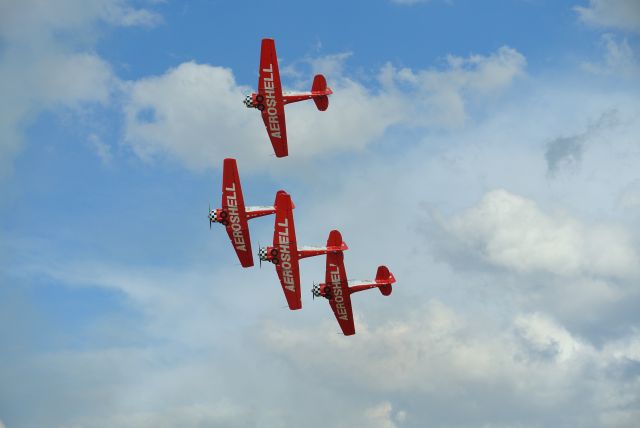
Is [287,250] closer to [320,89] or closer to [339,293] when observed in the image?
[339,293]

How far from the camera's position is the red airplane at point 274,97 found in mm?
166250

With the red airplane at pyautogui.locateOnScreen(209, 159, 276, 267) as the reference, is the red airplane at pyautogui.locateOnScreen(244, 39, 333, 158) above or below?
above

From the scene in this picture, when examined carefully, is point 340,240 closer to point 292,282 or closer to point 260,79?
point 292,282

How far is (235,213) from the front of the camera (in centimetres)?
17150

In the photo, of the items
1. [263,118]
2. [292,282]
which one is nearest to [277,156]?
[263,118]

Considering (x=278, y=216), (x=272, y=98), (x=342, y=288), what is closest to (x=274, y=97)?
(x=272, y=98)

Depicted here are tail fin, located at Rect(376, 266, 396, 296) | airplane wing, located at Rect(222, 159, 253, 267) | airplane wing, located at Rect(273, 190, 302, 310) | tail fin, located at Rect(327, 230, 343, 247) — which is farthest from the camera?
tail fin, located at Rect(376, 266, 396, 296)

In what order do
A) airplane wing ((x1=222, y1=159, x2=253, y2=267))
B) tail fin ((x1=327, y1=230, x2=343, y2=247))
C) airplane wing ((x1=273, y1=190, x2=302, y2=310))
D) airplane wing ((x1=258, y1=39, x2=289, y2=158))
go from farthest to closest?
tail fin ((x1=327, y1=230, x2=343, y2=247))
airplane wing ((x1=222, y1=159, x2=253, y2=267))
airplane wing ((x1=273, y1=190, x2=302, y2=310))
airplane wing ((x1=258, y1=39, x2=289, y2=158))

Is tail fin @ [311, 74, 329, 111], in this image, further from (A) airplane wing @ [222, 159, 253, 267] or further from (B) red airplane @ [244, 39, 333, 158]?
(A) airplane wing @ [222, 159, 253, 267]

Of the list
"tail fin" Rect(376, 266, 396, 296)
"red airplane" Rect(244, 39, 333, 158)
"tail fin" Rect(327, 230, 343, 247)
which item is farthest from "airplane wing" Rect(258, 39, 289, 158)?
"tail fin" Rect(376, 266, 396, 296)

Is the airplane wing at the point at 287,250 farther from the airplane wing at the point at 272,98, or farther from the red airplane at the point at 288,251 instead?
the airplane wing at the point at 272,98

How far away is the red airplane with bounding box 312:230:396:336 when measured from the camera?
175625 millimetres

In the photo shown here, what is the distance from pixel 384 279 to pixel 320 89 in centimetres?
2751

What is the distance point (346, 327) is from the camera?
18100cm
